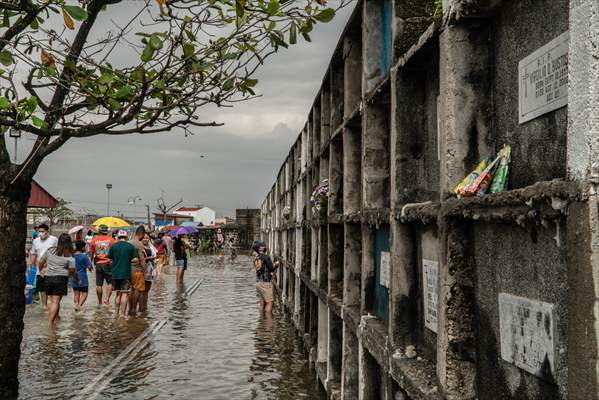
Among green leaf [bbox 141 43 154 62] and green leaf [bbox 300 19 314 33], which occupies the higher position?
green leaf [bbox 300 19 314 33]

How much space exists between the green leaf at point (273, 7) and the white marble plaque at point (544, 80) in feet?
9.11

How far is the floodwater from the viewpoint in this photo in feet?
25.3

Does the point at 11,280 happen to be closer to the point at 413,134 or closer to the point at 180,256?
the point at 413,134

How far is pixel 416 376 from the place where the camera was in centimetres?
349

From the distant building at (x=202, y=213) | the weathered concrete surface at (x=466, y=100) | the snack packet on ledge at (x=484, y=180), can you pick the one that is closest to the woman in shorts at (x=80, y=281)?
the weathered concrete surface at (x=466, y=100)

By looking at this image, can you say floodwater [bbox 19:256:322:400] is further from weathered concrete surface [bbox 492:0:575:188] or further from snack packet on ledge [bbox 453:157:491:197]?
weathered concrete surface [bbox 492:0:575:188]

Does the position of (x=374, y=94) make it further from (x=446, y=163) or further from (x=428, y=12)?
(x=446, y=163)

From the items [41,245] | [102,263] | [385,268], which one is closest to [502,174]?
[385,268]

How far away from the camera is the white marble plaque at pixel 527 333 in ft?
7.37

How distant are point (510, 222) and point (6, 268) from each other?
5541 millimetres

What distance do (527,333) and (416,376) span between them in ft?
3.87

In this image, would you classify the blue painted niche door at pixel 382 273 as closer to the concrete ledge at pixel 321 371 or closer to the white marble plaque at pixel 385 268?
the white marble plaque at pixel 385 268

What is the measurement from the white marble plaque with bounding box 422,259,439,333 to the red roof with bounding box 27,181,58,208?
96.8 feet

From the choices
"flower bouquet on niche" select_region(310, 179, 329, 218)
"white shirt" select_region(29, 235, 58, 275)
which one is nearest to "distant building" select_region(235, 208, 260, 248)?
Answer: "white shirt" select_region(29, 235, 58, 275)
